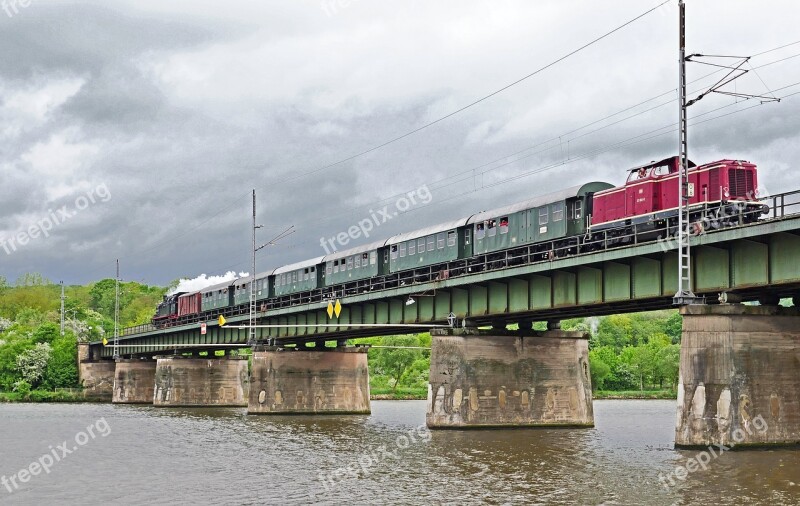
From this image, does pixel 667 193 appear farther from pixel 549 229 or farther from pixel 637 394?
pixel 637 394

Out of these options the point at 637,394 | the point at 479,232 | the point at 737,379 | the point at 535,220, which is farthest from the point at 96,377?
the point at 737,379

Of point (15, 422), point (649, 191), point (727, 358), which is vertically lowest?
point (15, 422)

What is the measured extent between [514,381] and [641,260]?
13.8m

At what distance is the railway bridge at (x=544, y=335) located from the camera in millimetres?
34438

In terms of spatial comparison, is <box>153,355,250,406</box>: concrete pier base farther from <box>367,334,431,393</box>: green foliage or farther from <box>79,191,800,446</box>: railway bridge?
<box>367,334,431,393</box>: green foliage

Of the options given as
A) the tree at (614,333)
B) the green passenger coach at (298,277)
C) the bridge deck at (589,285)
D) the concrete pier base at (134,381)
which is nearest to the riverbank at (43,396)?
the concrete pier base at (134,381)

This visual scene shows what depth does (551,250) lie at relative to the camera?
4369 centimetres

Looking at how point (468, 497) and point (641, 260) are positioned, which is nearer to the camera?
point (468, 497)

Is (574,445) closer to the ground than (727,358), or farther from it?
closer to the ground

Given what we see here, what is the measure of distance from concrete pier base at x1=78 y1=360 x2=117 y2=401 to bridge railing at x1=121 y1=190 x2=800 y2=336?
43.1 m

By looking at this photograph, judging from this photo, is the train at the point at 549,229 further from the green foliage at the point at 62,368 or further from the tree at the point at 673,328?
the tree at the point at 673,328

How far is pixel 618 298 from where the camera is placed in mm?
40594

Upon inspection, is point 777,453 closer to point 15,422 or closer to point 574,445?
point 574,445

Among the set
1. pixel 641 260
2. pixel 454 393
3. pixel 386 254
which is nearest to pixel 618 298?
pixel 641 260
